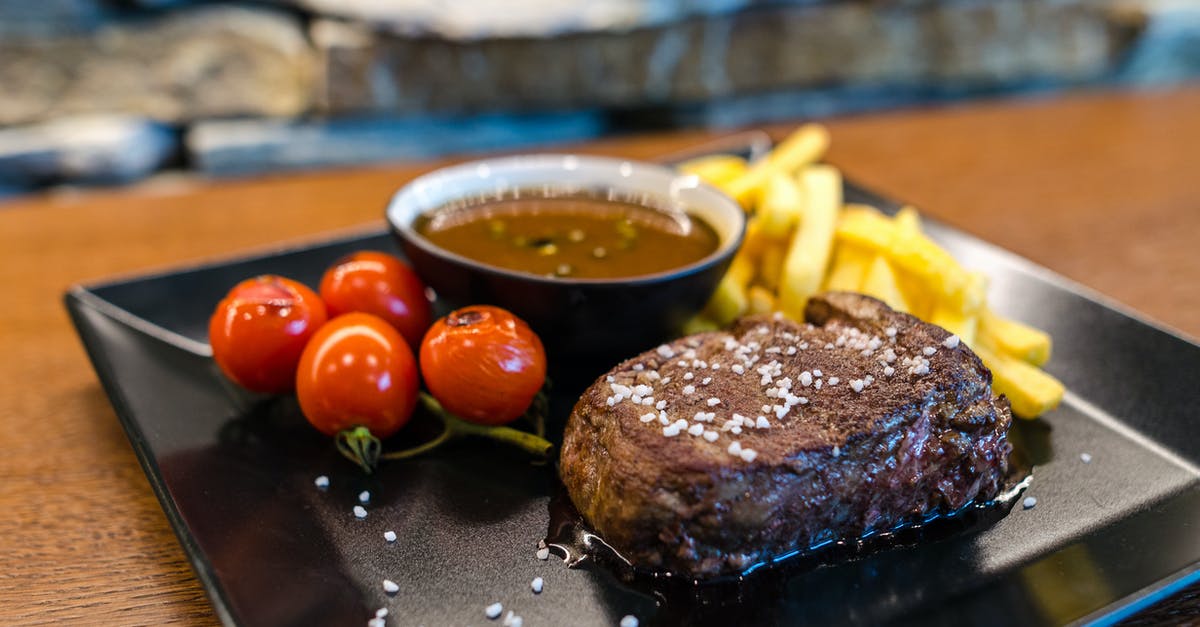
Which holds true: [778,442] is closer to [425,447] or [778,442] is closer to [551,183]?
[425,447]

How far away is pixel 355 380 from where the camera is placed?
7.13ft

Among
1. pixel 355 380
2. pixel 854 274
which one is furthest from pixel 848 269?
pixel 355 380

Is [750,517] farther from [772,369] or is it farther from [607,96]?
[607,96]

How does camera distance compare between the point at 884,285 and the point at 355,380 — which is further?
the point at 884,285

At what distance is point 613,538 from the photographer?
1907 mm

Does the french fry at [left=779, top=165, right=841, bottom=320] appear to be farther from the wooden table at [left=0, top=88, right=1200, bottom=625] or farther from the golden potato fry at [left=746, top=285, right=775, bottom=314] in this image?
the wooden table at [left=0, top=88, right=1200, bottom=625]

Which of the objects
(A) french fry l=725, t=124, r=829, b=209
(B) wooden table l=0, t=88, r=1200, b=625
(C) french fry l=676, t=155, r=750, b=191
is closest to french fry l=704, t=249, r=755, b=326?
(A) french fry l=725, t=124, r=829, b=209

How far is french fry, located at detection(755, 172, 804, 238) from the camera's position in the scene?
107 inches

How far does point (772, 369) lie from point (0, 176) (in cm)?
408

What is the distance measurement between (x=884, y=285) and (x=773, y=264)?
1.23 ft

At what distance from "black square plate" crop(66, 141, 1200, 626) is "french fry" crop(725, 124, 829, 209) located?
0.93 meters

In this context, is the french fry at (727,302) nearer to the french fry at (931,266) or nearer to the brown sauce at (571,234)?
the brown sauce at (571,234)

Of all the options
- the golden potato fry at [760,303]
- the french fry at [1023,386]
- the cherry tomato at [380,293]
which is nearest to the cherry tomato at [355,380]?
the cherry tomato at [380,293]

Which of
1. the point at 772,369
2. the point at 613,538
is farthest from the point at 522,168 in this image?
the point at 613,538
